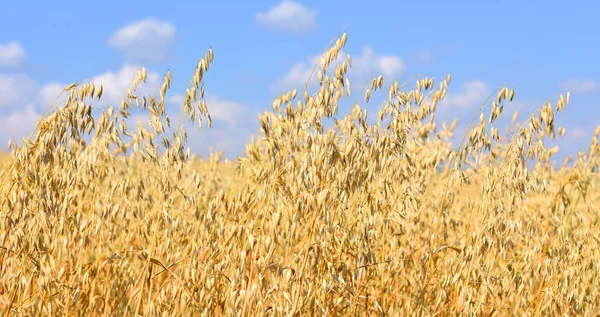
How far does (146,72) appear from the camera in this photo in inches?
141

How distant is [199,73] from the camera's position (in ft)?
10.5

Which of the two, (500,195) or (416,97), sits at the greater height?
(416,97)

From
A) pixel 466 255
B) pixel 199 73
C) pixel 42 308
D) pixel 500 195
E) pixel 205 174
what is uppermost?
pixel 205 174

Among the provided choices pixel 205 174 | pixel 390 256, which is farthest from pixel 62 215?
pixel 205 174

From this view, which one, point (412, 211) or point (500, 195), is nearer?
point (500, 195)

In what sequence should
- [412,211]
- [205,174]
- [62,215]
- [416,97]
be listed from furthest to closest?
[205,174] → [412,211] → [416,97] → [62,215]

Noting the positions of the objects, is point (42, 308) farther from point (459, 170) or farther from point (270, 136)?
point (459, 170)

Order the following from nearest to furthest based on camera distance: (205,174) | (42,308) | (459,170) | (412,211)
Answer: (42,308) < (459,170) < (412,211) < (205,174)

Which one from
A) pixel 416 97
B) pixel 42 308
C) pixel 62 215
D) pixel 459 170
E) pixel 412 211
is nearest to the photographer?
pixel 42 308

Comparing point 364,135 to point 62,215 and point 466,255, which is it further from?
point 62,215

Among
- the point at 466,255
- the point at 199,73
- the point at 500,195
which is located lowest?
the point at 466,255

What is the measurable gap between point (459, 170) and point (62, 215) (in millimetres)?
1968

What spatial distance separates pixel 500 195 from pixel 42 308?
2203mm

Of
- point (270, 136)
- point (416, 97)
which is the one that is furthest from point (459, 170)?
point (270, 136)
